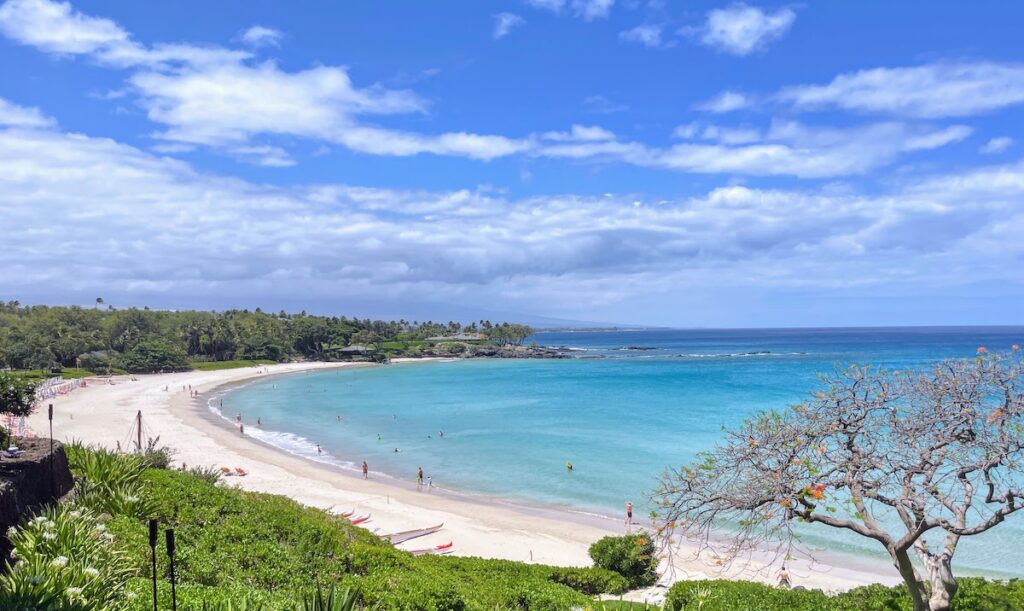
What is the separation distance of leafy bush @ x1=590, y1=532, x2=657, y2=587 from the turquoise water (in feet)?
18.0

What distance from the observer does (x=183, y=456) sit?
1243 inches

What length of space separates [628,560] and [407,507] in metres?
12.2

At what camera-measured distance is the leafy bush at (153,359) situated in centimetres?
8631

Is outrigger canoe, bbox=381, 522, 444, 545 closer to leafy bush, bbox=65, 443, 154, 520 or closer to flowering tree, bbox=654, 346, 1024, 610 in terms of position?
leafy bush, bbox=65, 443, 154, 520

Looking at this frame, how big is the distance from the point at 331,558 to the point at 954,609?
8.61 metres

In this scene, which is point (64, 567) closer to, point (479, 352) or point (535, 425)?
point (535, 425)

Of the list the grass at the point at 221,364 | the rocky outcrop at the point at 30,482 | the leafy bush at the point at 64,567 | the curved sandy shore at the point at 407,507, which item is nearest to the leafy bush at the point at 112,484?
the rocky outcrop at the point at 30,482

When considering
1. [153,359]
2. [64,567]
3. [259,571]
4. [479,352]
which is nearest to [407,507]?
[259,571]

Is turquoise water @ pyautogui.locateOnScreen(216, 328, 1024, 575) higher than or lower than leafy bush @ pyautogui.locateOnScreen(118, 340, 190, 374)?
lower

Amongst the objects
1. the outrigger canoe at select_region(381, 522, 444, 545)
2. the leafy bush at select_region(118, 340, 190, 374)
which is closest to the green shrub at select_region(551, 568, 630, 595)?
the outrigger canoe at select_region(381, 522, 444, 545)

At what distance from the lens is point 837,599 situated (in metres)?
9.09

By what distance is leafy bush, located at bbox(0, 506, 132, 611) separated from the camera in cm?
639

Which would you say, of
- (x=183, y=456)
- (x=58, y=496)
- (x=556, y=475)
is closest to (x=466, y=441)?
(x=556, y=475)

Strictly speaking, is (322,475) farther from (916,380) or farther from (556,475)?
(916,380)
